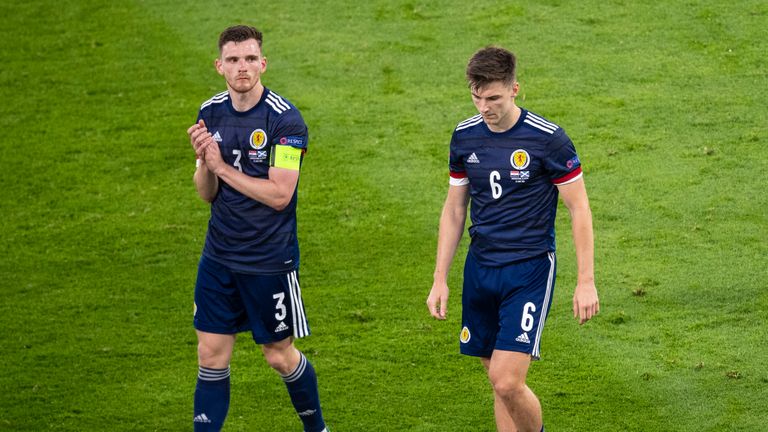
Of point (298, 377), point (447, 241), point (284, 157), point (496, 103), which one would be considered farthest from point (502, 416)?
point (284, 157)

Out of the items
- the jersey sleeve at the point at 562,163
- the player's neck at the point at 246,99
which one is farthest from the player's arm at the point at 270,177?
the jersey sleeve at the point at 562,163

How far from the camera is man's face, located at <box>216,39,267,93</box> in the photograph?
6.34 meters

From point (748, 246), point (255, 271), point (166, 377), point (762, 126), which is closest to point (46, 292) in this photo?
point (166, 377)

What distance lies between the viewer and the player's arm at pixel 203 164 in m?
6.28

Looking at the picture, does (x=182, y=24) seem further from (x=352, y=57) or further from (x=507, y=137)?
(x=507, y=137)

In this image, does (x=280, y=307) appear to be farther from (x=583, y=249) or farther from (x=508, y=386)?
(x=583, y=249)

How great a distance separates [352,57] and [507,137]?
23.2 feet

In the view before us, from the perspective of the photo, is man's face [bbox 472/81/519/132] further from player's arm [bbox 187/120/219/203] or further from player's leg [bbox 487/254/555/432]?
player's arm [bbox 187/120/219/203]

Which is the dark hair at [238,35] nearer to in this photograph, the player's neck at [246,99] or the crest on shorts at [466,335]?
the player's neck at [246,99]

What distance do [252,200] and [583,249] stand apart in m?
1.74

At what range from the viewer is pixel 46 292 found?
9.40m

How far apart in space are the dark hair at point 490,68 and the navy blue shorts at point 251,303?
1.53 meters

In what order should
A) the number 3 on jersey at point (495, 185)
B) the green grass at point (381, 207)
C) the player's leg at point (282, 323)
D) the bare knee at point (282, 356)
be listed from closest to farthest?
the number 3 on jersey at point (495, 185), the player's leg at point (282, 323), the bare knee at point (282, 356), the green grass at point (381, 207)

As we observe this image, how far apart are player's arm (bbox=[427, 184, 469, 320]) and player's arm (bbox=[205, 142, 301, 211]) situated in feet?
2.67
